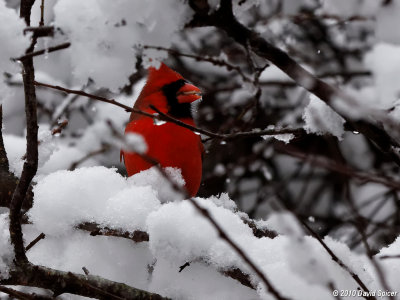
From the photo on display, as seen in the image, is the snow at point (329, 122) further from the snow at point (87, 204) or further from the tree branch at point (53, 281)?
the tree branch at point (53, 281)

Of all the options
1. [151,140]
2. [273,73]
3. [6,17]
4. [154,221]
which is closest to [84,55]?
[6,17]

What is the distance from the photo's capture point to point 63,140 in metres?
4.23

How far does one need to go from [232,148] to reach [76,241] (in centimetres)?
251

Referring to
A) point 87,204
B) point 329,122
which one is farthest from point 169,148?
point 329,122

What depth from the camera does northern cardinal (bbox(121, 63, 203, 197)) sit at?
7.56 ft

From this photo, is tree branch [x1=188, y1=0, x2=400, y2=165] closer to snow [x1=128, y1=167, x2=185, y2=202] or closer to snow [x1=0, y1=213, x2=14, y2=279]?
snow [x1=128, y1=167, x2=185, y2=202]

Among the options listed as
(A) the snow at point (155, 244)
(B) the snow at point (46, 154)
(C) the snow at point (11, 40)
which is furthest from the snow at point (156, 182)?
(C) the snow at point (11, 40)

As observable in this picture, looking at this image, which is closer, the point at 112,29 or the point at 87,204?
the point at 112,29

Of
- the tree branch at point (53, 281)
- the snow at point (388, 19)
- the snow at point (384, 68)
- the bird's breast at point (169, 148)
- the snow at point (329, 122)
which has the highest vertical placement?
the snow at point (384, 68)

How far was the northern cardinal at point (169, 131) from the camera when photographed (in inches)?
90.7

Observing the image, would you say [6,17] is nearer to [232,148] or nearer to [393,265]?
[393,265]

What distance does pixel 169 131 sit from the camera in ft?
7.61

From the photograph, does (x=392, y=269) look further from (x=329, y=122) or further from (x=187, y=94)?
(x=187, y=94)

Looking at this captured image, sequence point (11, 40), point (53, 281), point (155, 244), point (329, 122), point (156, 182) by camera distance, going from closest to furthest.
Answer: point (11, 40)
point (53, 281)
point (155, 244)
point (329, 122)
point (156, 182)
